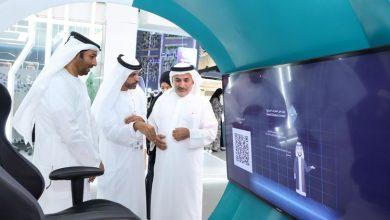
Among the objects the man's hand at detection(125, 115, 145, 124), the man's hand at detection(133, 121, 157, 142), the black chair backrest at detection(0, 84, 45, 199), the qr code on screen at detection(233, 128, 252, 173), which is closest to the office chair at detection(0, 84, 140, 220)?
the black chair backrest at detection(0, 84, 45, 199)

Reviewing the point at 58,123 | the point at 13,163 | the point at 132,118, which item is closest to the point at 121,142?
the point at 132,118

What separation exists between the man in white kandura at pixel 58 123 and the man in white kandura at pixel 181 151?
628mm

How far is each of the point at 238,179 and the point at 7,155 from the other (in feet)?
4.54

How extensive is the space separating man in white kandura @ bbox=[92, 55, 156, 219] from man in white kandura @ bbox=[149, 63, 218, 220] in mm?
185

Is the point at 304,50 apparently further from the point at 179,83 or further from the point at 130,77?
the point at 130,77

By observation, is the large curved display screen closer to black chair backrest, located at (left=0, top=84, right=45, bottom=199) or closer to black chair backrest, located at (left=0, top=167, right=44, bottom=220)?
black chair backrest, located at (left=0, top=167, right=44, bottom=220)

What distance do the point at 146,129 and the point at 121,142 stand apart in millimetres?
267

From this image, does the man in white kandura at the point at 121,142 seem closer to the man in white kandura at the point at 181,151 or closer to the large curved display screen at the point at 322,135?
the man in white kandura at the point at 181,151

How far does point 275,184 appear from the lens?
6.42ft

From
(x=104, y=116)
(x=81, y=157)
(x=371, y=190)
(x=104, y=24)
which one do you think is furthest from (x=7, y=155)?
(x=104, y=24)

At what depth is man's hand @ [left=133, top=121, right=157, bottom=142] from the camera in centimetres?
326

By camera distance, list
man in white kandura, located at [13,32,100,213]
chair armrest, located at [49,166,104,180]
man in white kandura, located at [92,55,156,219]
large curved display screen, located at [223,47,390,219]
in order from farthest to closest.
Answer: man in white kandura, located at [92,55,156,219] → man in white kandura, located at [13,32,100,213] → chair armrest, located at [49,166,104,180] → large curved display screen, located at [223,47,390,219]

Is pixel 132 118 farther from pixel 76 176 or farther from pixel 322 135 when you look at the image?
pixel 322 135

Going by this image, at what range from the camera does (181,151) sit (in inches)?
130
